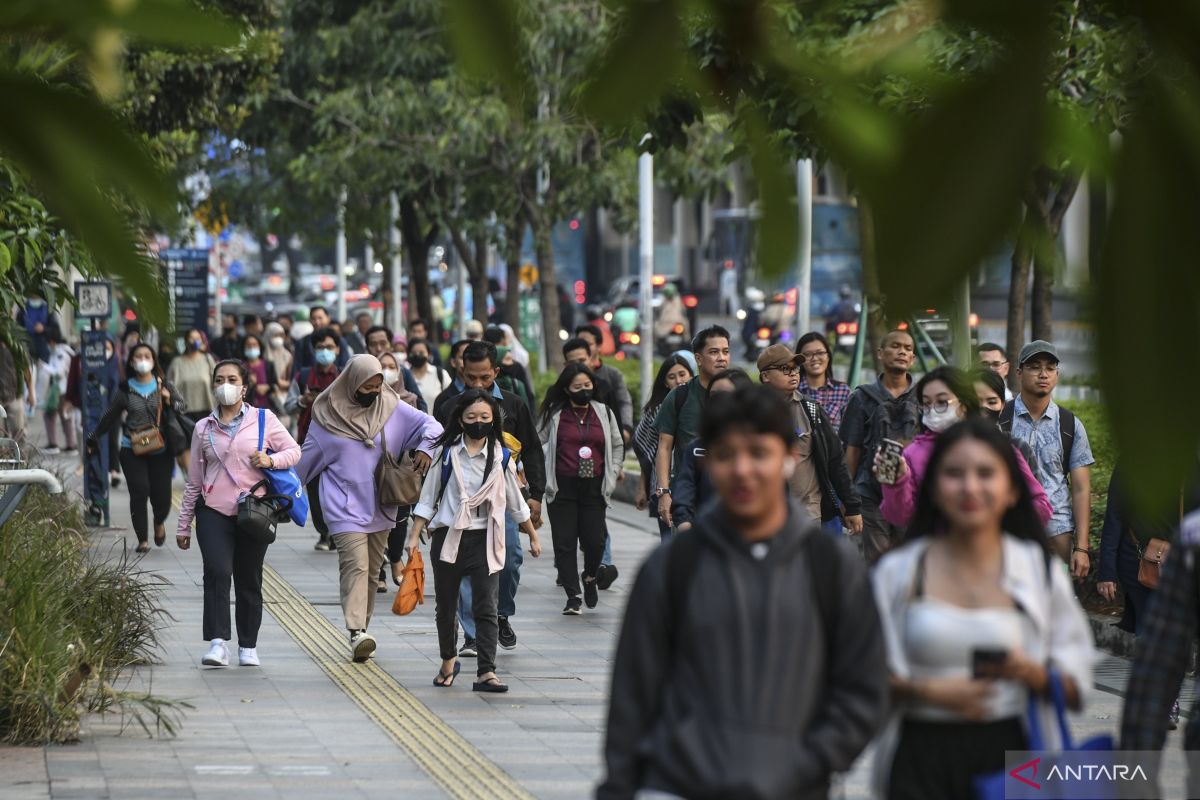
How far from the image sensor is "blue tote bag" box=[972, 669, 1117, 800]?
3.91m

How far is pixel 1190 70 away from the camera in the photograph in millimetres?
1288

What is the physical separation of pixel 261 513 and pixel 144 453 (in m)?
5.35

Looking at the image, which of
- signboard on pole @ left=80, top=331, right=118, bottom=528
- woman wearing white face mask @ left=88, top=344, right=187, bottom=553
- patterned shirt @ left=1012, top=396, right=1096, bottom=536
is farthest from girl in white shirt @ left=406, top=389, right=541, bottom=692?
signboard on pole @ left=80, top=331, right=118, bottom=528

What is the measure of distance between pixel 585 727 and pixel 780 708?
4780 millimetres

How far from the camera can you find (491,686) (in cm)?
941

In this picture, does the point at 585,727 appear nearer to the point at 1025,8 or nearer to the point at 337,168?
the point at 1025,8

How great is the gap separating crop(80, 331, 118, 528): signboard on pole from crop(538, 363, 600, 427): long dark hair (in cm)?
510

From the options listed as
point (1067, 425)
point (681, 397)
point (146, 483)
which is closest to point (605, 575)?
point (681, 397)

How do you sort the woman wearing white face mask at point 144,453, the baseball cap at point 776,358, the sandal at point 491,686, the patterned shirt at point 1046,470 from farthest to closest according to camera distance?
the woman wearing white face mask at point 144,453 < the baseball cap at point 776,358 < the sandal at point 491,686 < the patterned shirt at point 1046,470

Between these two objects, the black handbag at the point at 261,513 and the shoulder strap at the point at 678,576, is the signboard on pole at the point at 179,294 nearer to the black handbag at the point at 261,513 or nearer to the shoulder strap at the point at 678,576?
the shoulder strap at the point at 678,576

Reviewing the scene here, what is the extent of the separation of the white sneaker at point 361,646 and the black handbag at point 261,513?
692 mm

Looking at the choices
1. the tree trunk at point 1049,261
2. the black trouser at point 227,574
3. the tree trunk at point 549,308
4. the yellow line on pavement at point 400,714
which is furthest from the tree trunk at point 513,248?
the tree trunk at point 1049,261

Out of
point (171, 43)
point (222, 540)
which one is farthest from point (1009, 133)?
point (222, 540)

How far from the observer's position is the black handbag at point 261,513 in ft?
33.0
